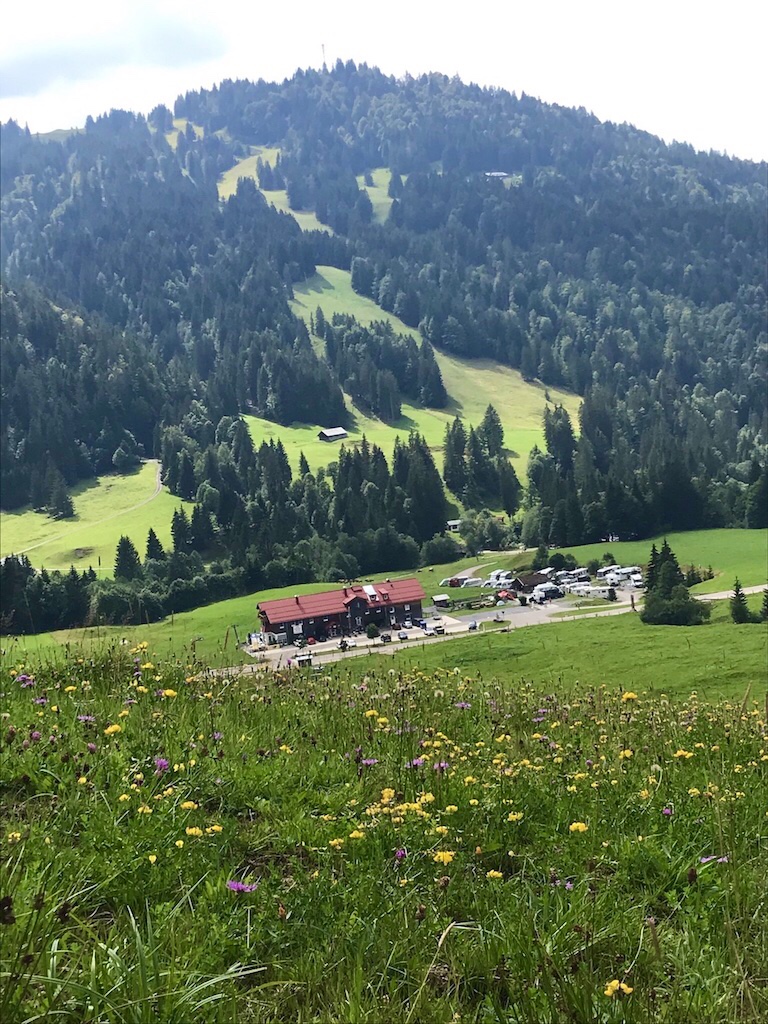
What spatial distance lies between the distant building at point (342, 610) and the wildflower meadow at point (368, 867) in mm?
104735

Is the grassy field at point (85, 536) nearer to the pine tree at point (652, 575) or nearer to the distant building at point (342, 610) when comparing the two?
the distant building at point (342, 610)

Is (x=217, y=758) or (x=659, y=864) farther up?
(x=217, y=758)

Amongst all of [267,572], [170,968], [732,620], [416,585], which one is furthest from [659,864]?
[267,572]

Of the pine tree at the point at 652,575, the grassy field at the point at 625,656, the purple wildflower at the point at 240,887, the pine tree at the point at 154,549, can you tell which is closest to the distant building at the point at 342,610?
the pine tree at the point at 652,575

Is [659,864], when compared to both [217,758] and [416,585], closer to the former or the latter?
[217,758]

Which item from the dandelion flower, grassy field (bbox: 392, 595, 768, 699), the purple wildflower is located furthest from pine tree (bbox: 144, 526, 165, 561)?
the dandelion flower

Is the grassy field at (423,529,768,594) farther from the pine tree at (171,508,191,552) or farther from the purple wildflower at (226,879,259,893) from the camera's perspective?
the purple wildflower at (226,879,259,893)

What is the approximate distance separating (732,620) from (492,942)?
84.9 metres

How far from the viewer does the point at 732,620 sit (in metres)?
82.6

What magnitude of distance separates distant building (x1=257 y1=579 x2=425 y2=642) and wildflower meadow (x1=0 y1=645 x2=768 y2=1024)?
104735 mm

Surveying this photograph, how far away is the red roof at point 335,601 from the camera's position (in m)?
114

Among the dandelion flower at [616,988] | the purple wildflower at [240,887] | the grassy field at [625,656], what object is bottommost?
the grassy field at [625,656]

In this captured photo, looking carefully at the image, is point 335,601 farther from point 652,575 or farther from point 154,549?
point 154,549

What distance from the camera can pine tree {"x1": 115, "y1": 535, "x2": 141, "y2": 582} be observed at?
487 ft
